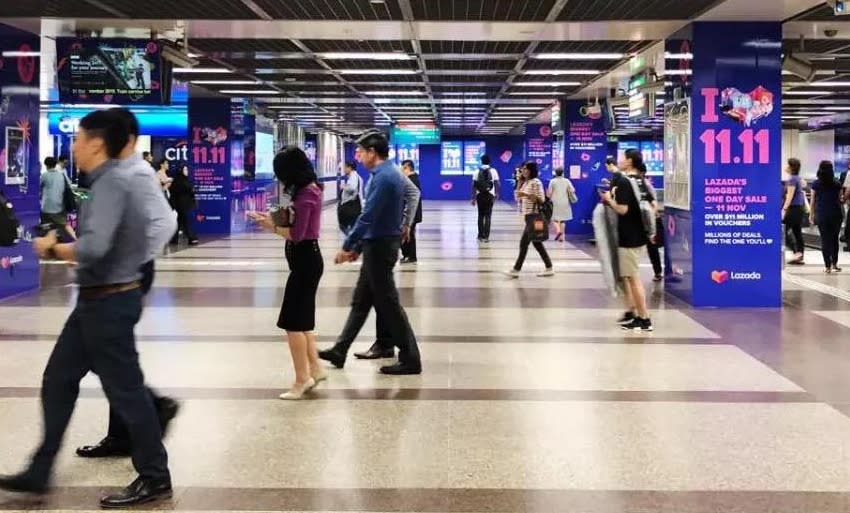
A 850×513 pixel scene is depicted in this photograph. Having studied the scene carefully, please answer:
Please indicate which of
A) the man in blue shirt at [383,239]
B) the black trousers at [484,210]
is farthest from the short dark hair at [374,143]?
the black trousers at [484,210]

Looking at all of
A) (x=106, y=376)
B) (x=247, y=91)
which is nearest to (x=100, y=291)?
(x=106, y=376)

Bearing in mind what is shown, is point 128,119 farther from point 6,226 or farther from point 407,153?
point 407,153

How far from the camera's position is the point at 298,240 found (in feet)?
18.4

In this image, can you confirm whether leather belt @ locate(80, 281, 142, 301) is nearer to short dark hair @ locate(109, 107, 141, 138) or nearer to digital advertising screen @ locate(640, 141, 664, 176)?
short dark hair @ locate(109, 107, 141, 138)

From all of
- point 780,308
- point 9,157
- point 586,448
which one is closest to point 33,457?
point 586,448

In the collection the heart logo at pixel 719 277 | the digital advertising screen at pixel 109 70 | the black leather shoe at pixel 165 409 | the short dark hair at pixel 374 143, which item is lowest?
the black leather shoe at pixel 165 409

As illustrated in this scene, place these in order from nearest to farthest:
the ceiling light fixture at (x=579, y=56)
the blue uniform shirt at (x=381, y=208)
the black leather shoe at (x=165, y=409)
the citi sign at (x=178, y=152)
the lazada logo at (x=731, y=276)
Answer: the black leather shoe at (x=165, y=409), the blue uniform shirt at (x=381, y=208), the lazada logo at (x=731, y=276), the ceiling light fixture at (x=579, y=56), the citi sign at (x=178, y=152)

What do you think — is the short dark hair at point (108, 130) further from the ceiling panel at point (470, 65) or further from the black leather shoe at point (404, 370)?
the ceiling panel at point (470, 65)

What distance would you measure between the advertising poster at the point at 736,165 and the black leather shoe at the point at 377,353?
4.42 m

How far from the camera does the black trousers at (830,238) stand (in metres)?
13.5

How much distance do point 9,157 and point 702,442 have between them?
8.62 m

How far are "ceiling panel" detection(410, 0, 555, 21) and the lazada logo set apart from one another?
3456mm

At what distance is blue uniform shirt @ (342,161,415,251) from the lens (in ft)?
20.5

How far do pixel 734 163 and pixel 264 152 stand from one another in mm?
18216
